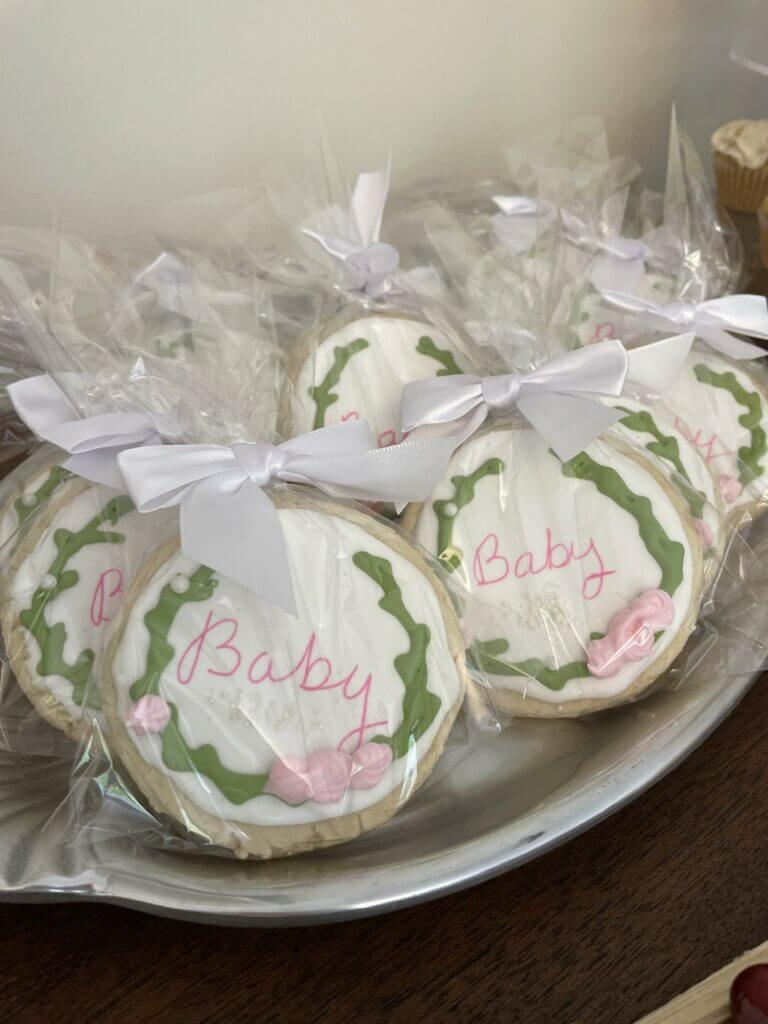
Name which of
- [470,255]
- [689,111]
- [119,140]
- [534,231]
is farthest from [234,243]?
[689,111]

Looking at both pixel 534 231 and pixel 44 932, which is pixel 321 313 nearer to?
pixel 534 231

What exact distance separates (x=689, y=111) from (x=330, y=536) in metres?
1.42

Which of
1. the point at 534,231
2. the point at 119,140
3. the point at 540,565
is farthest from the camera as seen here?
the point at 534,231

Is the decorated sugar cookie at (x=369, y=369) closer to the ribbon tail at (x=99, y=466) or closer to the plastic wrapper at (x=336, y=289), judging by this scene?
the plastic wrapper at (x=336, y=289)

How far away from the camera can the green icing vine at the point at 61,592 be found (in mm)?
817

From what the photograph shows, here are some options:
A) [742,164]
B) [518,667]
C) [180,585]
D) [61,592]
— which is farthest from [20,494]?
[742,164]

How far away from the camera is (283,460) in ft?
2.60

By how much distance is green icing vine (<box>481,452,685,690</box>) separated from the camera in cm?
82

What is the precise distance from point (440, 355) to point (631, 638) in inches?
14.8

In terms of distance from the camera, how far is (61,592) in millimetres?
840

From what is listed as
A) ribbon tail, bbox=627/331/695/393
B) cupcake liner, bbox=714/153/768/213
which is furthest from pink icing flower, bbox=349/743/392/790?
cupcake liner, bbox=714/153/768/213

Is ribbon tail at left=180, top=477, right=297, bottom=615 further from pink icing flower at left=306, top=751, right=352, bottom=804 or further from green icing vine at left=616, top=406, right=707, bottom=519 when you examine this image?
green icing vine at left=616, top=406, right=707, bottom=519

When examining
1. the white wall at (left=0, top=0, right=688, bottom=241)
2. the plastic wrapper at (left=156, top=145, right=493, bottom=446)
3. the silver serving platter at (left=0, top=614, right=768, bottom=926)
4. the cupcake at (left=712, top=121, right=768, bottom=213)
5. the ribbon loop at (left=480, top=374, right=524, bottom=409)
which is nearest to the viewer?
the silver serving platter at (left=0, top=614, right=768, bottom=926)

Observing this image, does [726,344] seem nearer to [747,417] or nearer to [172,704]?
[747,417]
